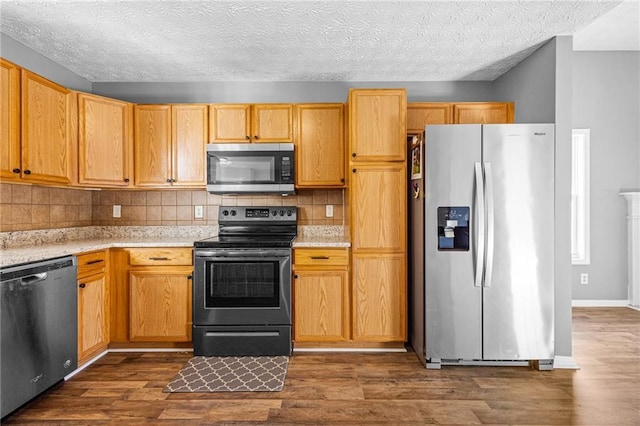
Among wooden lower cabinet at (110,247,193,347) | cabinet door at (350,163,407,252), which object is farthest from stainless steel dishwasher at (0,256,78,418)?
cabinet door at (350,163,407,252)

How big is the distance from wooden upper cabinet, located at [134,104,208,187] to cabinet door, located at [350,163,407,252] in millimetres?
1472

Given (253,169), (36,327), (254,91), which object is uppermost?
(254,91)

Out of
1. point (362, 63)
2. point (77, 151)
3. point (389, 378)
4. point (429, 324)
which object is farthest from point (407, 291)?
point (77, 151)

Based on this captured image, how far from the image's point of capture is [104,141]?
3.24 metres

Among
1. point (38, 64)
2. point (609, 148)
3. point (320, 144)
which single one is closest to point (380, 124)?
point (320, 144)

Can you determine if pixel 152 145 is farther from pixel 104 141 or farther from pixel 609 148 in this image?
pixel 609 148

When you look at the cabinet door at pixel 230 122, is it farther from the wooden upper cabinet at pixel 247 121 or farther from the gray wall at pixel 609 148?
the gray wall at pixel 609 148

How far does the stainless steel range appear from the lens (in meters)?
3.01

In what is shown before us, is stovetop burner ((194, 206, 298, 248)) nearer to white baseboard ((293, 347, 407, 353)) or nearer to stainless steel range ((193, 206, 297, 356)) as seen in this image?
stainless steel range ((193, 206, 297, 356))

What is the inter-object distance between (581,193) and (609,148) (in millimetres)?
579

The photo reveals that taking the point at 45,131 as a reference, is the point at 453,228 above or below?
below

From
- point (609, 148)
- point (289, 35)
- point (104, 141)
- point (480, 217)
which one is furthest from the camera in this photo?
point (609, 148)

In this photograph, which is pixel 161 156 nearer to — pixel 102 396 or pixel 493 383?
pixel 102 396

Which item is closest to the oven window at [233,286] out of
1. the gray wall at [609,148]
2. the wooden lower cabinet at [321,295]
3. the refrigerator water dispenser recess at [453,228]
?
the wooden lower cabinet at [321,295]
